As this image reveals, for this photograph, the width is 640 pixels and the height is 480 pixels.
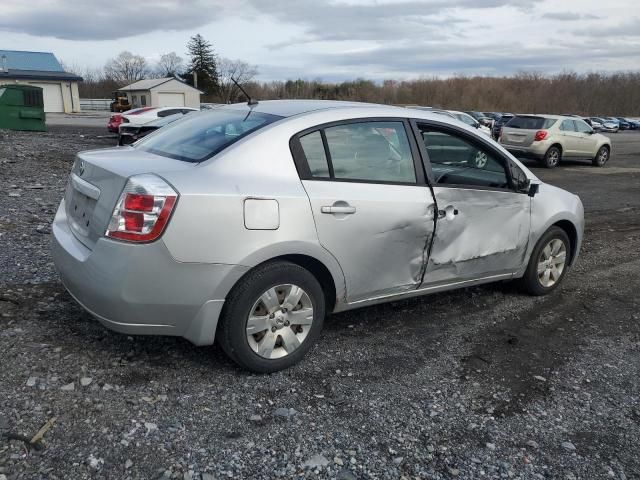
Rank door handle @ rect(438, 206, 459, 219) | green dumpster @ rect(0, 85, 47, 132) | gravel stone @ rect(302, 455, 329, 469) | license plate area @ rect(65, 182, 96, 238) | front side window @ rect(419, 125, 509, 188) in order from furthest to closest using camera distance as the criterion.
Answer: green dumpster @ rect(0, 85, 47, 132), front side window @ rect(419, 125, 509, 188), door handle @ rect(438, 206, 459, 219), license plate area @ rect(65, 182, 96, 238), gravel stone @ rect(302, 455, 329, 469)

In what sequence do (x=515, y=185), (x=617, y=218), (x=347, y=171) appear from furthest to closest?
(x=617, y=218)
(x=515, y=185)
(x=347, y=171)

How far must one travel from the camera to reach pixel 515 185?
448 centimetres

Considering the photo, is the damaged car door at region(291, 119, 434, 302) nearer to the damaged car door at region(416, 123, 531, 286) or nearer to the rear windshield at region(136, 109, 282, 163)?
the damaged car door at region(416, 123, 531, 286)

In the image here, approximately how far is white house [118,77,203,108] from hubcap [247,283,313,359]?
2144 inches

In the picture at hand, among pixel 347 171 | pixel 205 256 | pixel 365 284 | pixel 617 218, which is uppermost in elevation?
pixel 347 171

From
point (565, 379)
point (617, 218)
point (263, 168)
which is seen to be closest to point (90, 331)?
point (263, 168)

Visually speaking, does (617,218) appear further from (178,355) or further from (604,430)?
(178,355)

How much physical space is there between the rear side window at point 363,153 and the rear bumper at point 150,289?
0.89m

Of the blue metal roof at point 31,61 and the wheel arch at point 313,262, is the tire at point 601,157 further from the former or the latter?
the blue metal roof at point 31,61

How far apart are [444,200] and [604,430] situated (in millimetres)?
1732

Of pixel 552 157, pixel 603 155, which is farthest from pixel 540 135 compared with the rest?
pixel 603 155

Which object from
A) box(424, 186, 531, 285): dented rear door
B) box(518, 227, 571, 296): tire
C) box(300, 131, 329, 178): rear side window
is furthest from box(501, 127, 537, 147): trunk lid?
box(300, 131, 329, 178): rear side window

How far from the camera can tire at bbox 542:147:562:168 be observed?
1711cm

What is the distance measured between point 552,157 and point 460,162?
14459 millimetres
